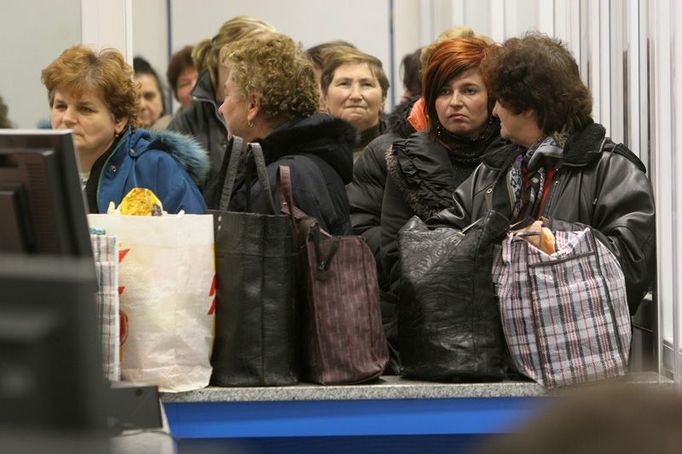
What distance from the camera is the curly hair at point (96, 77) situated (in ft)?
11.6

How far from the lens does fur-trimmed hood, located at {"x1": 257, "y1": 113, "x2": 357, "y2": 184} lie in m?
3.17

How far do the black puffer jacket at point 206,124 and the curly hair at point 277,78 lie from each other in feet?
6.03

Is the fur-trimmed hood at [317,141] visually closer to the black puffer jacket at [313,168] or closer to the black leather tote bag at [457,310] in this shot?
the black puffer jacket at [313,168]

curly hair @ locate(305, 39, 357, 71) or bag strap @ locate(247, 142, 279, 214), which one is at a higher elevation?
curly hair @ locate(305, 39, 357, 71)

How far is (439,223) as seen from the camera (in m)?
3.36

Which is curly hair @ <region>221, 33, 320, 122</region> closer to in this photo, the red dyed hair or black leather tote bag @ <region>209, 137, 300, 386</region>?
black leather tote bag @ <region>209, 137, 300, 386</region>

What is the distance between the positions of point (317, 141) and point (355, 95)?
5.38 ft

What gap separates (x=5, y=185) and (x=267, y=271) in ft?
4.36

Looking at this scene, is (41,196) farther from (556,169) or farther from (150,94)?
(150,94)

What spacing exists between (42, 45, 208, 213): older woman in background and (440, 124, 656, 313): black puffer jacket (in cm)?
107

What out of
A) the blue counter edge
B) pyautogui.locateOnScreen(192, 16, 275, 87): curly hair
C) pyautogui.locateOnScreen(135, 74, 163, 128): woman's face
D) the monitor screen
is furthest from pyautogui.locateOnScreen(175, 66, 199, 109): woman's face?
the monitor screen

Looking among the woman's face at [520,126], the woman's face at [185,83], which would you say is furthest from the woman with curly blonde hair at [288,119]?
the woman's face at [185,83]

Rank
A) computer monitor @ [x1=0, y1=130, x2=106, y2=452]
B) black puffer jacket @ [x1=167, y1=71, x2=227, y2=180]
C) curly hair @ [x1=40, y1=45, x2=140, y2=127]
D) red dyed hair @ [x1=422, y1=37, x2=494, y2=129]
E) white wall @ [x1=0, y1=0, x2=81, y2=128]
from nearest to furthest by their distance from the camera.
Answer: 1. computer monitor @ [x1=0, y1=130, x2=106, y2=452]
2. curly hair @ [x1=40, y1=45, x2=140, y2=127]
3. red dyed hair @ [x1=422, y1=37, x2=494, y2=129]
4. white wall @ [x1=0, y1=0, x2=81, y2=128]
5. black puffer jacket @ [x1=167, y1=71, x2=227, y2=180]

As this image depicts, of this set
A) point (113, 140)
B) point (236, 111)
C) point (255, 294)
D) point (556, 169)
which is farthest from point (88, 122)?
point (556, 169)
